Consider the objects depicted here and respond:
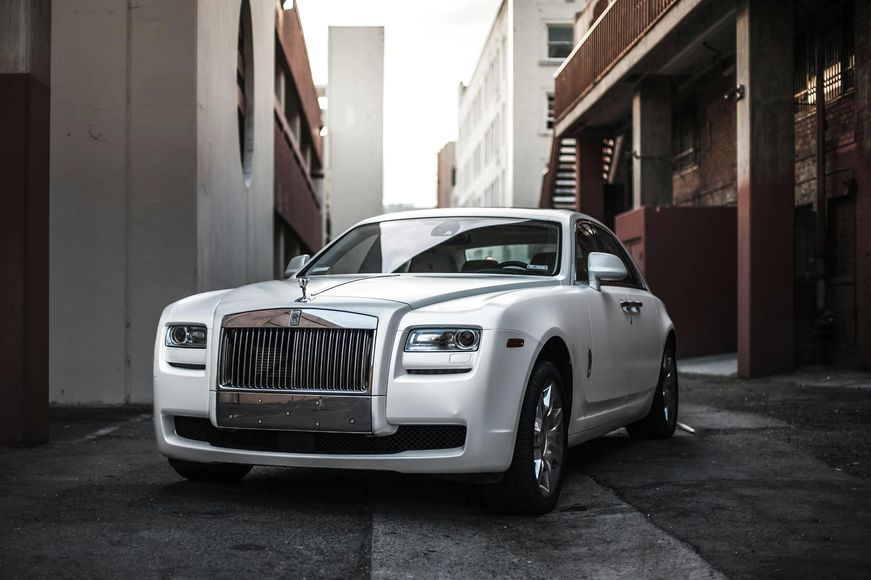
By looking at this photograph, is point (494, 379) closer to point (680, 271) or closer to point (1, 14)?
point (1, 14)

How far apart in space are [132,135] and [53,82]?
891mm

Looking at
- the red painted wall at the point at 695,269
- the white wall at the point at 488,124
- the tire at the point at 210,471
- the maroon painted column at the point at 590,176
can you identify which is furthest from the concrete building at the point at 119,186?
the white wall at the point at 488,124

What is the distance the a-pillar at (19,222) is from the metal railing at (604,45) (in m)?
11.5

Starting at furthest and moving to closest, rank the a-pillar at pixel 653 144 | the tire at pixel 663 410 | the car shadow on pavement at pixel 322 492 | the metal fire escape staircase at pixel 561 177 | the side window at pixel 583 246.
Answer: the metal fire escape staircase at pixel 561 177 → the a-pillar at pixel 653 144 → the tire at pixel 663 410 → the side window at pixel 583 246 → the car shadow on pavement at pixel 322 492

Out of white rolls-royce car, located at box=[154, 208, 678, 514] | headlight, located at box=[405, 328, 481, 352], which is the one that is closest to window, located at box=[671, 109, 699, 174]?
white rolls-royce car, located at box=[154, 208, 678, 514]

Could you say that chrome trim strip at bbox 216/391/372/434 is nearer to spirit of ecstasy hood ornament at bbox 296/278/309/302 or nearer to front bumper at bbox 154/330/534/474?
front bumper at bbox 154/330/534/474

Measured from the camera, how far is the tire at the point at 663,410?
8.25 m

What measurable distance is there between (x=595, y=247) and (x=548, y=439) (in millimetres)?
2161

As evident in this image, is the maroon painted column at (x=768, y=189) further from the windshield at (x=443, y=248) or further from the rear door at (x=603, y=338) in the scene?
the windshield at (x=443, y=248)

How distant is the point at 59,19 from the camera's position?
10977 millimetres

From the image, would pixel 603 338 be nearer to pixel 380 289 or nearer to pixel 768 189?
pixel 380 289

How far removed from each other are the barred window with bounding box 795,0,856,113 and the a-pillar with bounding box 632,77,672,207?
4.16 m

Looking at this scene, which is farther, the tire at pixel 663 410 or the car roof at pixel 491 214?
the tire at pixel 663 410

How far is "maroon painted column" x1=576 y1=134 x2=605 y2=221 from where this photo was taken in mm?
26438
